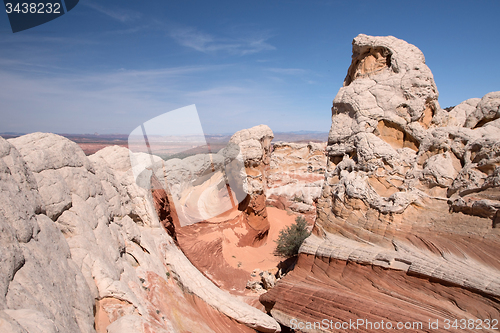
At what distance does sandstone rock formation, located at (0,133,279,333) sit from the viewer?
90.0 inches

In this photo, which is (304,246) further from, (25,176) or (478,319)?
(25,176)

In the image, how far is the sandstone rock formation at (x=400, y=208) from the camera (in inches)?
157

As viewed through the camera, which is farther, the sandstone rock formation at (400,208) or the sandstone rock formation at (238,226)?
the sandstone rock formation at (238,226)

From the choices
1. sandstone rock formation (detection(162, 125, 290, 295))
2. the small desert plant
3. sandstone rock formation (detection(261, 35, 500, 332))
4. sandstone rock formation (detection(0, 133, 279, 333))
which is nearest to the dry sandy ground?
sandstone rock formation (detection(162, 125, 290, 295))

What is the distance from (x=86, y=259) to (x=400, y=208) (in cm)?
493

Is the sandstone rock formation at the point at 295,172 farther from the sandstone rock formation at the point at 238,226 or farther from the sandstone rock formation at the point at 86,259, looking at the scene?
the sandstone rock formation at the point at 86,259

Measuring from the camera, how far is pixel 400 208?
492cm

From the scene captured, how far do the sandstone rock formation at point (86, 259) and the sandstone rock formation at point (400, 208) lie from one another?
1.52 metres

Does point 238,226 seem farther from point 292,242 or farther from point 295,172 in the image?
point 295,172

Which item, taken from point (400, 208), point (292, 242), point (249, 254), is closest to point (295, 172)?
point (292, 242)

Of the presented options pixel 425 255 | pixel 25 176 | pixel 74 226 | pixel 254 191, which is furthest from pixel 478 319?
pixel 254 191

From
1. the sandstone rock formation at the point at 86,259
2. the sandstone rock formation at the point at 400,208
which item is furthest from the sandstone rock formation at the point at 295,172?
the sandstone rock formation at the point at 86,259

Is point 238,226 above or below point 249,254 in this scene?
above

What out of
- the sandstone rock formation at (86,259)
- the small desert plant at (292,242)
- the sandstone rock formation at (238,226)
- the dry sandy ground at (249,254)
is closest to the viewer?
the sandstone rock formation at (86,259)
